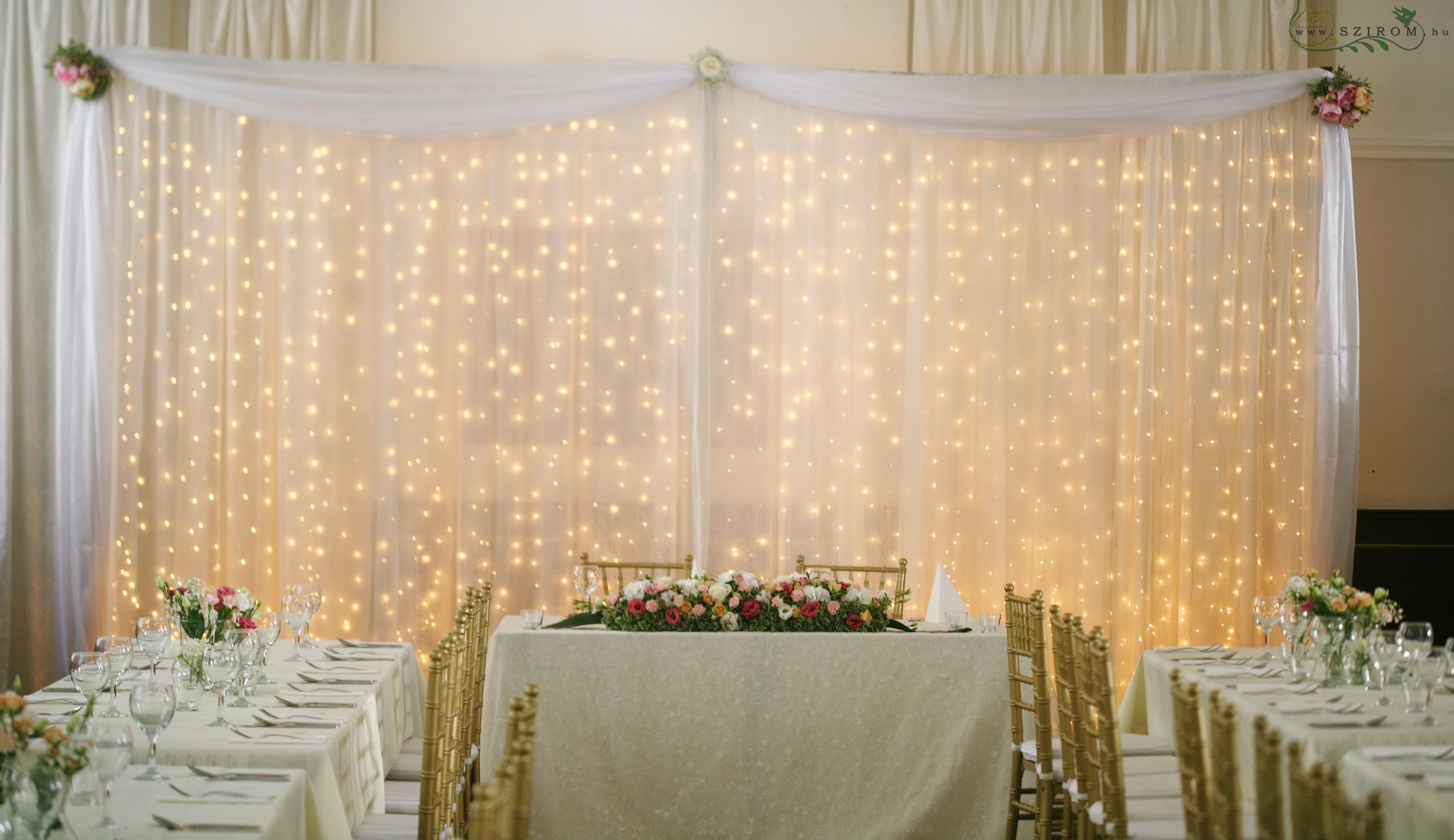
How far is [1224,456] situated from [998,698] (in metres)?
2.40

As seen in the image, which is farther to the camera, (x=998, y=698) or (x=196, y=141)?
(x=196, y=141)

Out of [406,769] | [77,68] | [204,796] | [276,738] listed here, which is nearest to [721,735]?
[406,769]

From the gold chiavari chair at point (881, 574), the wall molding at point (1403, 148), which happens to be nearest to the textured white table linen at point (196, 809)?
the gold chiavari chair at point (881, 574)

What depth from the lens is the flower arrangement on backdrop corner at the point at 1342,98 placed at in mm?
5070

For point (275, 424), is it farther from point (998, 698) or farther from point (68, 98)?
point (998, 698)

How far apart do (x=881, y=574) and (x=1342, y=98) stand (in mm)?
3007

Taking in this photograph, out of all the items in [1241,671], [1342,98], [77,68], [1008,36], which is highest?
[1008,36]

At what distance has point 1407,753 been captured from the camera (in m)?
2.35

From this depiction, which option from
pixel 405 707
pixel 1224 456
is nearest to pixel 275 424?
pixel 405 707

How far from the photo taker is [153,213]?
5035 millimetres

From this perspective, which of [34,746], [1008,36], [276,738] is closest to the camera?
[34,746]

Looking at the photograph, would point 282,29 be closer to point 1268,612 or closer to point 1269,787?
point 1268,612

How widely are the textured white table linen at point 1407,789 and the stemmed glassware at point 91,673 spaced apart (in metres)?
2.54

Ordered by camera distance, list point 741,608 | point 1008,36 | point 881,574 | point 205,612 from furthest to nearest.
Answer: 1. point 1008,36
2. point 881,574
3. point 741,608
4. point 205,612
